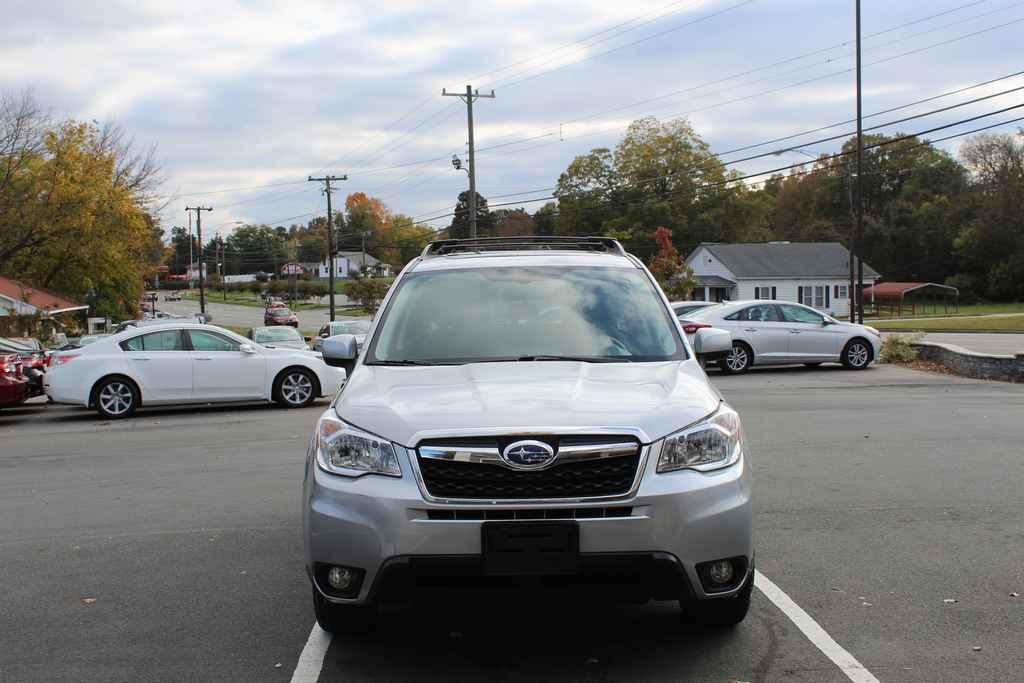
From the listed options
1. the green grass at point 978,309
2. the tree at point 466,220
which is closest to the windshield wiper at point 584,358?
the green grass at point 978,309

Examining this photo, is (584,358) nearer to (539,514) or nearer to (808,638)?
(539,514)

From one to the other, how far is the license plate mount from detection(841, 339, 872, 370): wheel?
19.6 m

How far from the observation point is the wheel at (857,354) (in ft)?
73.5

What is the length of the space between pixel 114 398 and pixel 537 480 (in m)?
13.8

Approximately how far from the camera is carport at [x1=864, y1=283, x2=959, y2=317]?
75.4 metres

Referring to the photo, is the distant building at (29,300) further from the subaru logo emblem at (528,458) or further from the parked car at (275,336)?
the subaru logo emblem at (528,458)


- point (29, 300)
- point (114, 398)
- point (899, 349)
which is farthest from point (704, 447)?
point (29, 300)

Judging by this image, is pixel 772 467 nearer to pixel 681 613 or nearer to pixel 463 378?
pixel 681 613

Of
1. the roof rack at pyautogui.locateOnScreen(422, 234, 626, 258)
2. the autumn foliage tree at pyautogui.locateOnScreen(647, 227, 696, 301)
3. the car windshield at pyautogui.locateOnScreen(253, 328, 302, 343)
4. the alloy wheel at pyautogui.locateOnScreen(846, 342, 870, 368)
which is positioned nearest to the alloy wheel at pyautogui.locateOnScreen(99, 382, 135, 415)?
the roof rack at pyautogui.locateOnScreen(422, 234, 626, 258)

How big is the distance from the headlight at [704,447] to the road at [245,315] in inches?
2762

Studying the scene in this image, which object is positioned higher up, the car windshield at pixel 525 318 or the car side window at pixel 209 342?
the car windshield at pixel 525 318

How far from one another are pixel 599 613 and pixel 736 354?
57.1 feet

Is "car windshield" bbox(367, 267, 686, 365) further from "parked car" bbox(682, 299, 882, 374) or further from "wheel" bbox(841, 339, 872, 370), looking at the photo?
"wheel" bbox(841, 339, 872, 370)

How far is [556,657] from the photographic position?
4.58 meters
